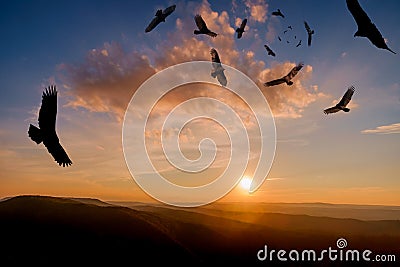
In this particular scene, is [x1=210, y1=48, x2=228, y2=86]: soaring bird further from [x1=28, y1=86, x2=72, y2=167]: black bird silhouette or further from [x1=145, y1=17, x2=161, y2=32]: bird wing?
[x1=28, y1=86, x2=72, y2=167]: black bird silhouette

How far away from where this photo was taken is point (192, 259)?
51125 millimetres

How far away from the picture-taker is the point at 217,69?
2231cm

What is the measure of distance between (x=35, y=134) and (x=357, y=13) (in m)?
14.4

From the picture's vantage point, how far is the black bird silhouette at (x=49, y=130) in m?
15.4

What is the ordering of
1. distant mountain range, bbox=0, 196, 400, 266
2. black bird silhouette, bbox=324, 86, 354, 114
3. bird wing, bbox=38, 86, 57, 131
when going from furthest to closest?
distant mountain range, bbox=0, 196, 400, 266 < black bird silhouette, bbox=324, 86, 354, 114 < bird wing, bbox=38, 86, 57, 131

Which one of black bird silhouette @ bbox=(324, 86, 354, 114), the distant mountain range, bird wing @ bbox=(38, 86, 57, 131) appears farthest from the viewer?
the distant mountain range

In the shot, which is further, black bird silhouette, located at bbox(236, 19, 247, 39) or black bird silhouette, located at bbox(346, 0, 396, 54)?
black bird silhouette, located at bbox(236, 19, 247, 39)

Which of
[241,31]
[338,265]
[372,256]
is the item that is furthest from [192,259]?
[372,256]

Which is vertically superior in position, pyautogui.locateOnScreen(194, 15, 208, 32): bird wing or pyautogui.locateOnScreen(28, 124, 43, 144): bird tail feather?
pyautogui.locateOnScreen(194, 15, 208, 32): bird wing

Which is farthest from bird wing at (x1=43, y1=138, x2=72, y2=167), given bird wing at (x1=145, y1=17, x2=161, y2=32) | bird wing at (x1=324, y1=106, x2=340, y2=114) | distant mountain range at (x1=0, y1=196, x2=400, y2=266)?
distant mountain range at (x1=0, y1=196, x2=400, y2=266)

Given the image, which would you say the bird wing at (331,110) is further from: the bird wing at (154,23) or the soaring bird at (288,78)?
the bird wing at (154,23)

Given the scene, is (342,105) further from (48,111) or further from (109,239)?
(109,239)

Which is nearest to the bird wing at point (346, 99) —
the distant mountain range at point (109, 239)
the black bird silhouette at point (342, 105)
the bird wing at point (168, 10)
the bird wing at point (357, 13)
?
the black bird silhouette at point (342, 105)

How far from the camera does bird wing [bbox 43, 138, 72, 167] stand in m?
16.3
